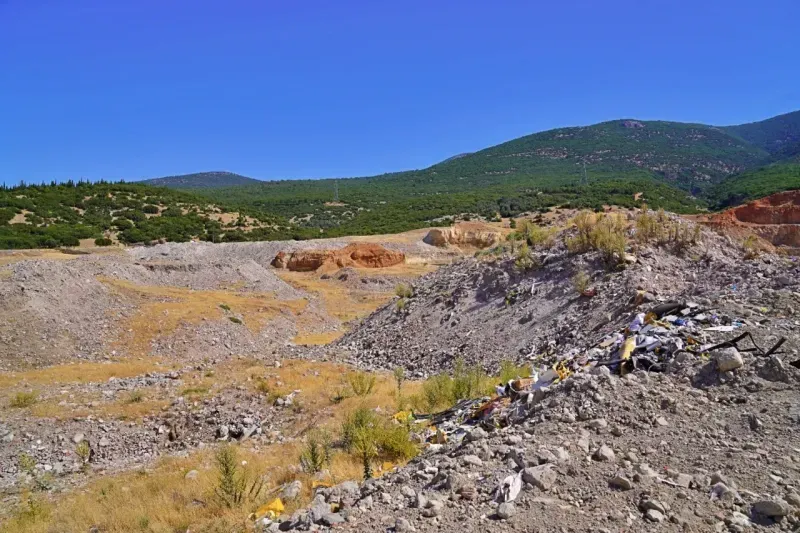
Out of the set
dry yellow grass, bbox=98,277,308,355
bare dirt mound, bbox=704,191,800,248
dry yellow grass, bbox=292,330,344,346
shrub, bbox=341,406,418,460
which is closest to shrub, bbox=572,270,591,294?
shrub, bbox=341,406,418,460

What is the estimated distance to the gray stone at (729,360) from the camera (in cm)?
568

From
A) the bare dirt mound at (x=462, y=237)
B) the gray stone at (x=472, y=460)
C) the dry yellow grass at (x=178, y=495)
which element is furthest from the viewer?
the bare dirt mound at (x=462, y=237)

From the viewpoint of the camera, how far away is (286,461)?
7.82m

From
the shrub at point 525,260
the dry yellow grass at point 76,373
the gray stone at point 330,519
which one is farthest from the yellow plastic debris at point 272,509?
the shrub at point 525,260

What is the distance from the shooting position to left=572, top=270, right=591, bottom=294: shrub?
1221cm

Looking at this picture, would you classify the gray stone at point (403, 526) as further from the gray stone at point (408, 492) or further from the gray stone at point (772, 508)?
the gray stone at point (772, 508)

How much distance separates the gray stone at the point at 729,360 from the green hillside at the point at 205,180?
140236mm

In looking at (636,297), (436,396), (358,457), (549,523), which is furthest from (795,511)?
(636,297)

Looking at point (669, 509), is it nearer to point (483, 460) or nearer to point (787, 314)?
point (483, 460)

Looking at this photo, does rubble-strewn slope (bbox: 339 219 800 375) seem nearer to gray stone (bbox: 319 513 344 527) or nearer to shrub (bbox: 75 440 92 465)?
gray stone (bbox: 319 513 344 527)

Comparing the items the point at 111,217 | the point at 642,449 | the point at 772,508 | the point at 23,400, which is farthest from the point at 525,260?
the point at 111,217

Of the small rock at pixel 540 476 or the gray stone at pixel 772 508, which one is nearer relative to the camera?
the gray stone at pixel 772 508

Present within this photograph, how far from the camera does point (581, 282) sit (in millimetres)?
12297

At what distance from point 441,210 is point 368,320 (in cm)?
5533
